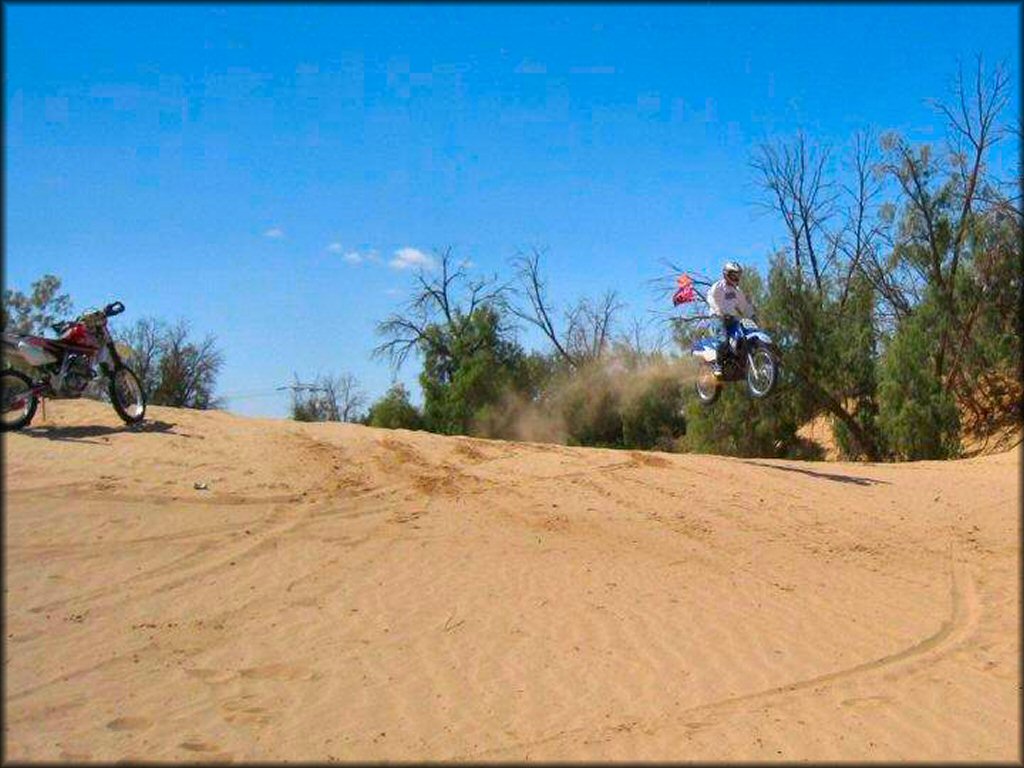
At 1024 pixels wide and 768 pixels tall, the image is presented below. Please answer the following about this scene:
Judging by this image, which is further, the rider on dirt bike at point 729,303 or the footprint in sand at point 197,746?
the rider on dirt bike at point 729,303

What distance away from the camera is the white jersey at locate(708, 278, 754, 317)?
12.9 m

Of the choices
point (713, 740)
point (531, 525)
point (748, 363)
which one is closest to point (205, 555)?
point (531, 525)

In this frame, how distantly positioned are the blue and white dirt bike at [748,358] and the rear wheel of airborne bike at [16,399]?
349 inches

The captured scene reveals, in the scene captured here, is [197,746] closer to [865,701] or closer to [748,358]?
[865,701]

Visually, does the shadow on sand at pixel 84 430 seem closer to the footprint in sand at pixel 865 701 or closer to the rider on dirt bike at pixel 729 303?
the rider on dirt bike at pixel 729 303

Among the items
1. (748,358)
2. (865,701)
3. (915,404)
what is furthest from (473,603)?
(915,404)

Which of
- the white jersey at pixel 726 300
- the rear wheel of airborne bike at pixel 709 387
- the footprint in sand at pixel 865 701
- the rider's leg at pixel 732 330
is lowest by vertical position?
the footprint in sand at pixel 865 701

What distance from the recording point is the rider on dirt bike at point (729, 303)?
12781mm

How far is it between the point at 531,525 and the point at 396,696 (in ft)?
13.8

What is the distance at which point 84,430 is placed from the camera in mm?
11578

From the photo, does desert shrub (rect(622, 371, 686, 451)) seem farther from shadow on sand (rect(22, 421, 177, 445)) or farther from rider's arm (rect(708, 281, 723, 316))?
shadow on sand (rect(22, 421, 177, 445))

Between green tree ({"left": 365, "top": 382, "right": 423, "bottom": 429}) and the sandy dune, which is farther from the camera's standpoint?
green tree ({"left": 365, "top": 382, "right": 423, "bottom": 429})

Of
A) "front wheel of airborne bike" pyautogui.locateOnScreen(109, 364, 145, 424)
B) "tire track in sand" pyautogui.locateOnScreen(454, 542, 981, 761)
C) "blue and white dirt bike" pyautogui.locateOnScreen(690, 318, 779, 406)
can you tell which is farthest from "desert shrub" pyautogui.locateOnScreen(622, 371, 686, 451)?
"front wheel of airborne bike" pyautogui.locateOnScreen(109, 364, 145, 424)

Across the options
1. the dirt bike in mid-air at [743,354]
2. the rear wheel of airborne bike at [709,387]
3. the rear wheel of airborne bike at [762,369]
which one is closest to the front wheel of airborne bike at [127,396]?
the dirt bike in mid-air at [743,354]
